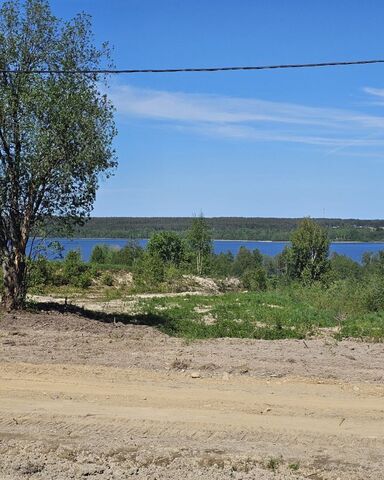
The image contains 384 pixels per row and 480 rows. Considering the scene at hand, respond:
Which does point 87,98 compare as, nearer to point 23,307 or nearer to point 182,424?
point 23,307

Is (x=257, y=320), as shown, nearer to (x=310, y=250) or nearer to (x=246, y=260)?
(x=310, y=250)

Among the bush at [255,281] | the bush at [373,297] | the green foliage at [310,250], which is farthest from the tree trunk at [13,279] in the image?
the green foliage at [310,250]

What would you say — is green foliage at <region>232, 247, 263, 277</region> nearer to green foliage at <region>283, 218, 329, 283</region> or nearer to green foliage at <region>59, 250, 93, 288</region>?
green foliage at <region>283, 218, 329, 283</region>

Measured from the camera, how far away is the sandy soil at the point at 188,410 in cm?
631

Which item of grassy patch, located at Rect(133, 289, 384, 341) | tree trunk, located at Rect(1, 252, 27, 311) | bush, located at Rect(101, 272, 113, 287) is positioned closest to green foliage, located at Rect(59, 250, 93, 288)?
bush, located at Rect(101, 272, 113, 287)

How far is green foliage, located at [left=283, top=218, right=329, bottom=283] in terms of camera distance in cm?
8206

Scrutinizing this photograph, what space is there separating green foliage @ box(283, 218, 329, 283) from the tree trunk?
225ft

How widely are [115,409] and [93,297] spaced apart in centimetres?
2299

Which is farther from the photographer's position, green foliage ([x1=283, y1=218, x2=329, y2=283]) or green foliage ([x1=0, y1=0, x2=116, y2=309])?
green foliage ([x1=283, y1=218, x2=329, y2=283])

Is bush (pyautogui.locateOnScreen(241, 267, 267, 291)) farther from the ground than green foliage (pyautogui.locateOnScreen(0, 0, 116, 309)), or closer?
closer

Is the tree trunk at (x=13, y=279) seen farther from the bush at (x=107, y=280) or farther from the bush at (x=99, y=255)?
the bush at (x=99, y=255)

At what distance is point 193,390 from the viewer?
8.83 meters

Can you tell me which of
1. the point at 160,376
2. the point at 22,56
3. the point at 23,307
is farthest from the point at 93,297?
the point at 160,376

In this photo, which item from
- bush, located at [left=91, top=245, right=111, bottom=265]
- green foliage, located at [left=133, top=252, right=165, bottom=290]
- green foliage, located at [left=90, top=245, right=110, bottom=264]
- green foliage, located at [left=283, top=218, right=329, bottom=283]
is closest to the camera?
green foliage, located at [left=133, top=252, right=165, bottom=290]
